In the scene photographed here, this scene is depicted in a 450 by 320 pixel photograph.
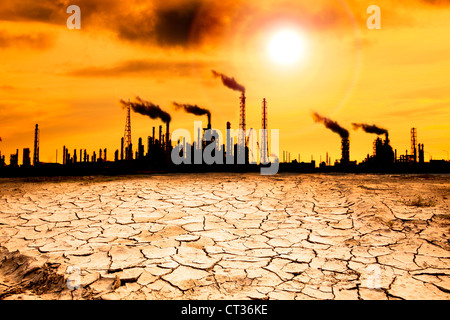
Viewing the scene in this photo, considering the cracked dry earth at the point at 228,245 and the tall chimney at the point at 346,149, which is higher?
the tall chimney at the point at 346,149

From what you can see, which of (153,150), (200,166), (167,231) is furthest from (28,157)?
(167,231)

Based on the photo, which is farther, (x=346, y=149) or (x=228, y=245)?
(x=346, y=149)

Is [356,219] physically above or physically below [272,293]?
above

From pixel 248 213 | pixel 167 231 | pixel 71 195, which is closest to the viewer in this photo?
pixel 167 231

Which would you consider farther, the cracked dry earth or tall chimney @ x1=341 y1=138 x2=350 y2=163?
tall chimney @ x1=341 y1=138 x2=350 y2=163

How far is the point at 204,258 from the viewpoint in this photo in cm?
339

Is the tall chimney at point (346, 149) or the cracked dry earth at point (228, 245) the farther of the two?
the tall chimney at point (346, 149)

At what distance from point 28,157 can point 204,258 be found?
40.3 m

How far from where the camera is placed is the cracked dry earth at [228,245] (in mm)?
2789

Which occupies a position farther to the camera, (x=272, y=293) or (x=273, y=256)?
(x=273, y=256)

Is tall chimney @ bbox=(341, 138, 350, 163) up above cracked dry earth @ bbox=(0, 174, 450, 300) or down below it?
above

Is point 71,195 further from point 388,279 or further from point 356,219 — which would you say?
point 388,279

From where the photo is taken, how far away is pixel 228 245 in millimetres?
3746

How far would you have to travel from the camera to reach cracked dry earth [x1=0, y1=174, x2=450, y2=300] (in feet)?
9.15
